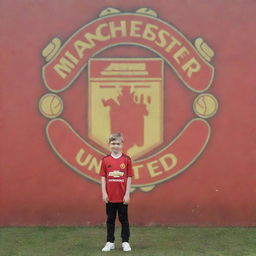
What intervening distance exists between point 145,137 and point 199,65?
109 centimetres

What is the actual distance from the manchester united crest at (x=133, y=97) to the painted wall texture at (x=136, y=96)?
0.01m

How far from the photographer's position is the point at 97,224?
20.2 ft

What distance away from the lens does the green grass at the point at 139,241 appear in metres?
5.03

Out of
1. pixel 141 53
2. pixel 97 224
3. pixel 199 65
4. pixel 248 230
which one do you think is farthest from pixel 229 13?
pixel 97 224

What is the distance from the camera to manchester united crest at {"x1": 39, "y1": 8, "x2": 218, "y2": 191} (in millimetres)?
6121

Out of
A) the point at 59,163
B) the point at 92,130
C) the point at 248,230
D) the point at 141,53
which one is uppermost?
the point at 141,53

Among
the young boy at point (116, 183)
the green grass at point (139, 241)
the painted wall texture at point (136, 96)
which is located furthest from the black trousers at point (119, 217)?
the painted wall texture at point (136, 96)

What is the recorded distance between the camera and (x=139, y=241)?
5.50 m

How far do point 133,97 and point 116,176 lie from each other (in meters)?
1.42

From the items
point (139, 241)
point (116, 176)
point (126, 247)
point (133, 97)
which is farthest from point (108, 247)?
point (133, 97)

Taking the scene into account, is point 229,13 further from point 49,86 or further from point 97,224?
point 97,224

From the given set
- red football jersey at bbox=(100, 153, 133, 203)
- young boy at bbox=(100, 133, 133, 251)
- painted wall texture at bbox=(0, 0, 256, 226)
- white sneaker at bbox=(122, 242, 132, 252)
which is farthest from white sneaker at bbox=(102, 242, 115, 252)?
painted wall texture at bbox=(0, 0, 256, 226)

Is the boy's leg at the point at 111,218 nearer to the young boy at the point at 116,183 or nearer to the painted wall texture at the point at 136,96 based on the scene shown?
the young boy at the point at 116,183

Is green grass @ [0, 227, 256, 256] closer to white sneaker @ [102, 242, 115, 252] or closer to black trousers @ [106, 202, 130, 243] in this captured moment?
white sneaker @ [102, 242, 115, 252]
